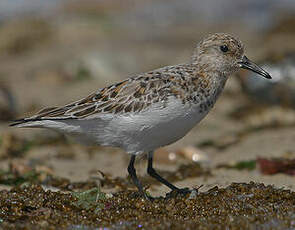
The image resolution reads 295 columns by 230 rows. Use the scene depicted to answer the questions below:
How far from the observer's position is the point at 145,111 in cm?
468

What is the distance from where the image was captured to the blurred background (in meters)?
7.07

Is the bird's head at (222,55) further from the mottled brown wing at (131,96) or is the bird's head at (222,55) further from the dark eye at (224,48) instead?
the mottled brown wing at (131,96)

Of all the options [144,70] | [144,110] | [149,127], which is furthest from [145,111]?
[144,70]

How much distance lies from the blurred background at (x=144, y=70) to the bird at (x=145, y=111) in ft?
3.49

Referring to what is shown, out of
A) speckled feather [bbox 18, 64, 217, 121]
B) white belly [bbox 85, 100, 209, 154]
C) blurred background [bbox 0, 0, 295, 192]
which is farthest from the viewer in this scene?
blurred background [bbox 0, 0, 295, 192]

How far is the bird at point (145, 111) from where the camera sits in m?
4.64

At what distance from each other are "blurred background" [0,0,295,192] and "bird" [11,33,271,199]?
3.49ft

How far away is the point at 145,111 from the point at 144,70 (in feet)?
25.8

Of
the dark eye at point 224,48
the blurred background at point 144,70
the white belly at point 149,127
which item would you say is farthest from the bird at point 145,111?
the blurred background at point 144,70


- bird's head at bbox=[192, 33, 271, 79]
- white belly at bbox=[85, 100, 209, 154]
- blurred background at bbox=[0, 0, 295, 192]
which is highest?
bird's head at bbox=[192, 33, 271, 79]

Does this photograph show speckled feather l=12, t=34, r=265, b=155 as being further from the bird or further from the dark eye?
the dark eye

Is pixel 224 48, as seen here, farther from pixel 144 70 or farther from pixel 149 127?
pixel 144 70

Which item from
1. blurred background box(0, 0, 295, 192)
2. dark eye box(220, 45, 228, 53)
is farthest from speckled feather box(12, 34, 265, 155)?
blurred background box(0, 0, 295, 192)

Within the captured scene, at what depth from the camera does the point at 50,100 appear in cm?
1052
